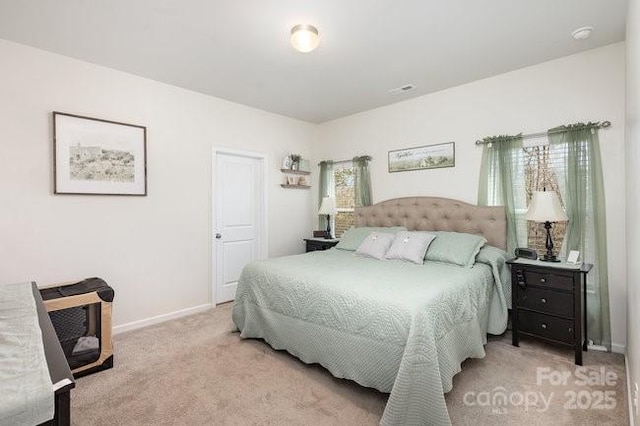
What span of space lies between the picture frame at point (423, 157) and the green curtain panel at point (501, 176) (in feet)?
1.23

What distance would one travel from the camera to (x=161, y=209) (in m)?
3.42

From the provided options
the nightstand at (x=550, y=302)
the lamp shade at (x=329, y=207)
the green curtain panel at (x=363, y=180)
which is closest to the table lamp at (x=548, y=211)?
the nightstand at (x=550, y=302)

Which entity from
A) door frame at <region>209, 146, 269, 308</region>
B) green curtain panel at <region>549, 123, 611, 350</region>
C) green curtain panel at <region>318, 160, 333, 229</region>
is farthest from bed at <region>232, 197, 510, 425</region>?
green curtain panel at <region>318, 160, 333, 229</region>

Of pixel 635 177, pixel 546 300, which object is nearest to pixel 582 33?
pixel 635 177

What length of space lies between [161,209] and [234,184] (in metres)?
1.03

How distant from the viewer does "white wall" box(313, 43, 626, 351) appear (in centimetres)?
260

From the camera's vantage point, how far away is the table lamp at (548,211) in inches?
101

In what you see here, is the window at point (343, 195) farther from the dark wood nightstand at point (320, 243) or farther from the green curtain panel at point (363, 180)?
the dark wood nightstand at point (320, 243)

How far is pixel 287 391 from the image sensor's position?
2.09 m

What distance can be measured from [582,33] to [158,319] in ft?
15.4

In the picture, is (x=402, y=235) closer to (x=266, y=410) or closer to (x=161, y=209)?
(x=266, y=410)

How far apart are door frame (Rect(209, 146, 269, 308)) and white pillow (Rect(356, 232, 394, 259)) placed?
63.4 inches

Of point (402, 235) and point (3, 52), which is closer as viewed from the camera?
point (3, 52)

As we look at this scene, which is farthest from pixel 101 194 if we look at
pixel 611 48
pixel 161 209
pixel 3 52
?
pixel 611 48
